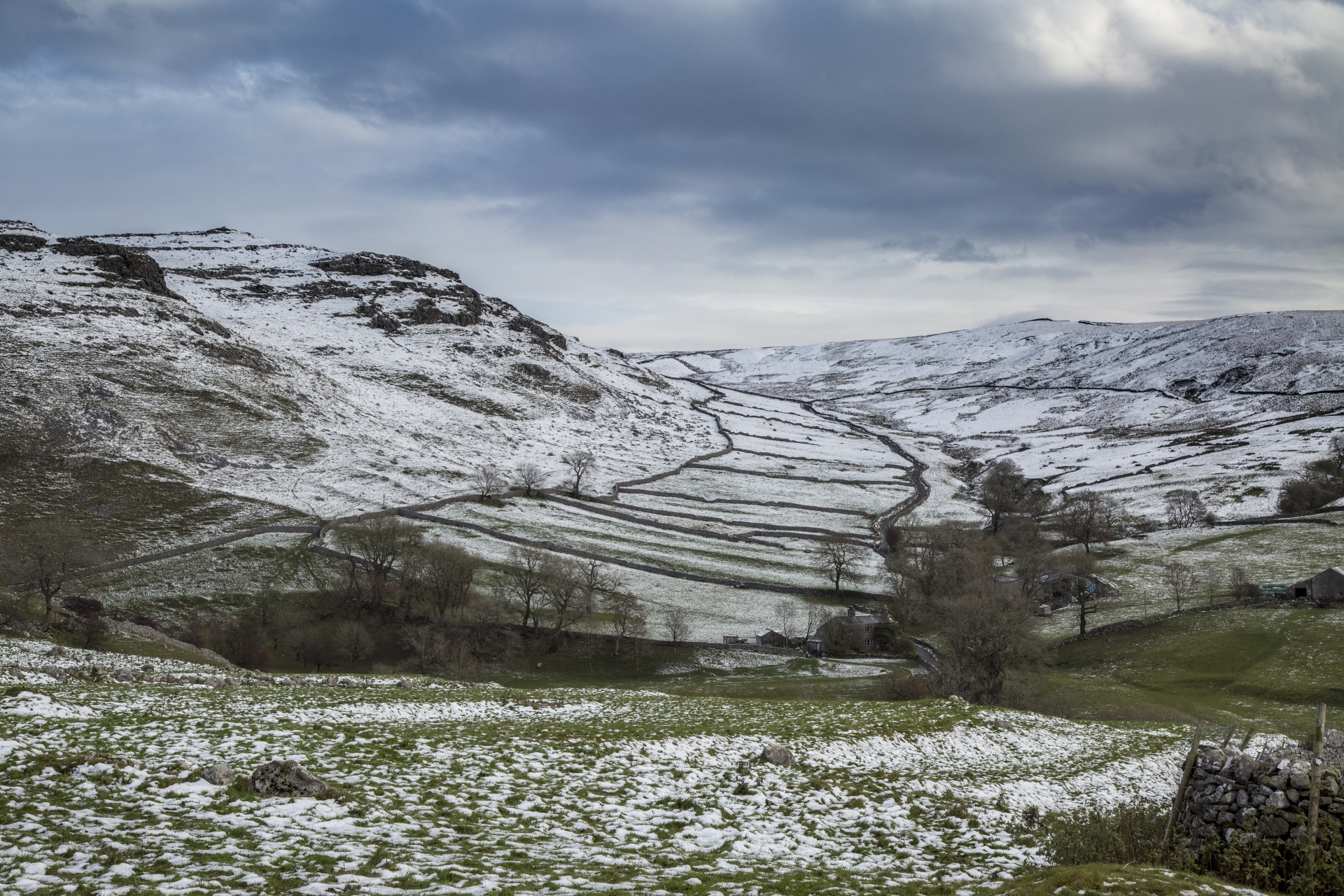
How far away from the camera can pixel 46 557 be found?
5369 cm

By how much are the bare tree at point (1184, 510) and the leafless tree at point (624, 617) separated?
299ft

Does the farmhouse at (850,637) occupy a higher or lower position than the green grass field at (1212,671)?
lower

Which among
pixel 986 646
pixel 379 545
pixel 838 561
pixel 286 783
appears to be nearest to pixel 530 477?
pixel 379 545

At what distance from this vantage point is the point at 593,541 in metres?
108

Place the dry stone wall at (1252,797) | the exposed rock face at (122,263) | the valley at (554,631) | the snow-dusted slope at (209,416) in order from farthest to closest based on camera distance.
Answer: the exposed rock face at (122,263) < the snow-dusted slope at (209,416) < the valley at (554,631) < the dry stone wall at (1252,797)

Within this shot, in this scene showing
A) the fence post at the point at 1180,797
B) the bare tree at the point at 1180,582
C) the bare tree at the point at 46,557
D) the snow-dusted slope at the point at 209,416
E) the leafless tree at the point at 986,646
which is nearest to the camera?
the fence post at the point at 1180,797

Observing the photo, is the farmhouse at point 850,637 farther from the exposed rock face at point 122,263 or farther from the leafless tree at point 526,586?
the exposed rock face at point 122,263

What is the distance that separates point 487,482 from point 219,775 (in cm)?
11484

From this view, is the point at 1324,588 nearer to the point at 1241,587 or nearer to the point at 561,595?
the point at 1241,587

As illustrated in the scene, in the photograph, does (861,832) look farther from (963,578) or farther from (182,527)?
(182,527)

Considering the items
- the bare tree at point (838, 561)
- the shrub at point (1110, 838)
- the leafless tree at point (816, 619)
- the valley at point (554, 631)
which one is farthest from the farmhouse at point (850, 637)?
the shrub at point (1110, 838)

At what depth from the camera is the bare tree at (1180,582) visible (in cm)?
7788

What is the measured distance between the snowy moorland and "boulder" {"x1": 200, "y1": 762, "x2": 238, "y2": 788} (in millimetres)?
288

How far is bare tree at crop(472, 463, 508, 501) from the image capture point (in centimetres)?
12481
